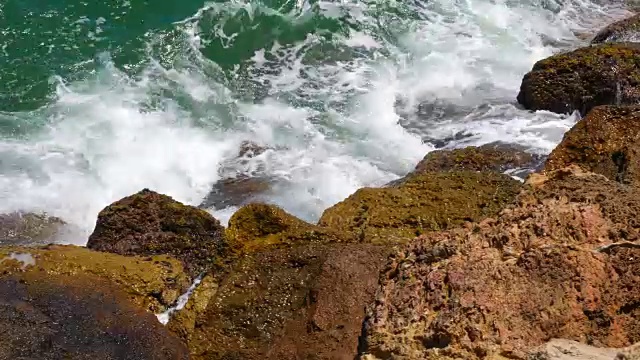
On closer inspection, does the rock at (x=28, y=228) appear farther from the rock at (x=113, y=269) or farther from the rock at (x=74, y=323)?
the rock at (x=74, y=323)

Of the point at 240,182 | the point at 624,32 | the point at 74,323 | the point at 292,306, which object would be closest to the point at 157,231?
the point at 74,323

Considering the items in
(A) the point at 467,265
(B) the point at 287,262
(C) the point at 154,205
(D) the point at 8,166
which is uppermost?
(A) the point at 467,265

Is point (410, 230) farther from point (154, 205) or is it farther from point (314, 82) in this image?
point (314, 82)

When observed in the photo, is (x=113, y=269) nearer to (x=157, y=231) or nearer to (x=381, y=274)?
(x=157, y=231)

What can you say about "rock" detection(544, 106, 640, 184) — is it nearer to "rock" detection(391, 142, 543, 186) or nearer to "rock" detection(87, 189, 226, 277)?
"rock" detection(391, 142, 543, 186)

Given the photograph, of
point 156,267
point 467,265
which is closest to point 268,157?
point 156,267

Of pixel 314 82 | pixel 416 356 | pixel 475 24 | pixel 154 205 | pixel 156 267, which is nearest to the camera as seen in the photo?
pixel 416 356

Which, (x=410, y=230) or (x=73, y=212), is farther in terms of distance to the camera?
(x=73, y=212)

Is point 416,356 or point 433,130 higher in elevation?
point 416,356
